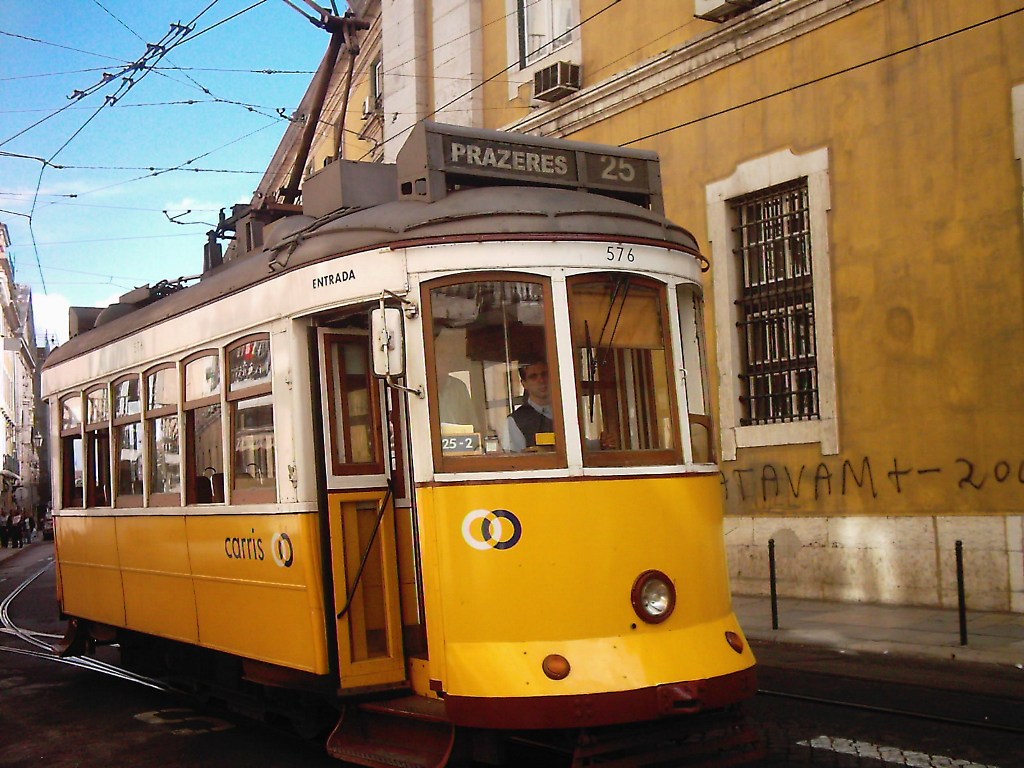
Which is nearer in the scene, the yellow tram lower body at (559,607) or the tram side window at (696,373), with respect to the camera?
the yellow tram lower body at (559,607)

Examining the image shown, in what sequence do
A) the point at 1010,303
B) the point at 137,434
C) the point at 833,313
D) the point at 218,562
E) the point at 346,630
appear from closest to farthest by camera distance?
the point at 346,630, the point at 218,562, the point at 137,434, the point at 1010,303, the point at 833,313

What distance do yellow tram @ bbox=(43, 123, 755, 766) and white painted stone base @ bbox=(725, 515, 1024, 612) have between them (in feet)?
21.0

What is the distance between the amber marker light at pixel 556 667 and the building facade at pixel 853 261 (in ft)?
20.1

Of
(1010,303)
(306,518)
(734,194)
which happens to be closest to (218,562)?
(306,518)

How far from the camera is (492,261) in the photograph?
6.12 m

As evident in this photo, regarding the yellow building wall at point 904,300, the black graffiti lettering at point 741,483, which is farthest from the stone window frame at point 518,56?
the black graffiti lettering at point 741,483

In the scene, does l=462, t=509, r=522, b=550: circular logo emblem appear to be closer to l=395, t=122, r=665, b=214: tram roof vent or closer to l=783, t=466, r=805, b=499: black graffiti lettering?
l=395, t=122, r=665, b=214: tram roof vent

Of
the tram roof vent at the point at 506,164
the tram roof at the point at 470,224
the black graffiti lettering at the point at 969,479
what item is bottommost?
the black graffiti lettering at the point at 969,479

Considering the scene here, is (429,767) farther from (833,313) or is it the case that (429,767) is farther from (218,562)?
(833,313)

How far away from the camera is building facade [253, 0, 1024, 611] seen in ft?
39.8

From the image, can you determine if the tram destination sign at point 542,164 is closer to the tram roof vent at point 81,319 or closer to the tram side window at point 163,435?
the tram side window at point 163,435

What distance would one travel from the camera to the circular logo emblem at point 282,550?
683 centimetres

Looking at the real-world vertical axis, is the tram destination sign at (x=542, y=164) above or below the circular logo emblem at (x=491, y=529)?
above

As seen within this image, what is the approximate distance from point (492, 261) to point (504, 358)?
496 millimetres
